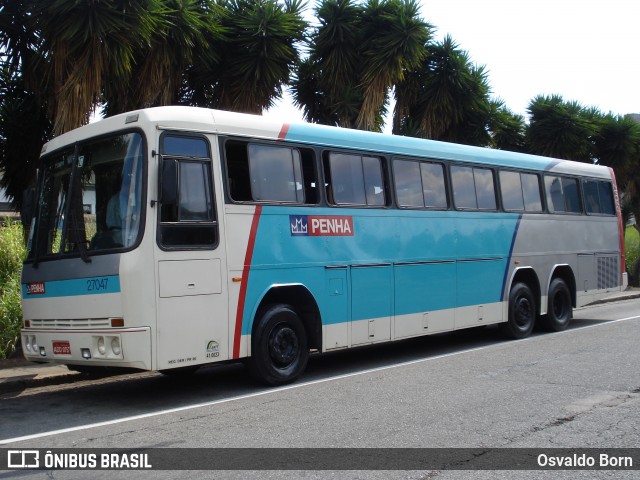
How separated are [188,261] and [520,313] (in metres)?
7.42

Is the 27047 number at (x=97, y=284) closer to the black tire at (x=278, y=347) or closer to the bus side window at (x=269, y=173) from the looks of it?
the bus side window at (x=269, y=173)

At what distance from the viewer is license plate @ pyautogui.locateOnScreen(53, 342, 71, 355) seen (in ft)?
26.0

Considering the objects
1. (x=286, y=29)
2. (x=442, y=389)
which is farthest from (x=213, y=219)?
(x=286, y=29)

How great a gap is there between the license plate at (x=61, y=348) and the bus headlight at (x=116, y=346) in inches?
29.4

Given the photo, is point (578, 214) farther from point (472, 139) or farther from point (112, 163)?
point (112, 163)

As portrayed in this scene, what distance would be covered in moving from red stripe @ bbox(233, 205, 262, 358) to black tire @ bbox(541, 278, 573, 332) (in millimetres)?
7370

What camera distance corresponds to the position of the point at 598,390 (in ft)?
26.2

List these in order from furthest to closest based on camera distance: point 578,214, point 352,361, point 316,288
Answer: point 578,214 < point 352,361 < point 316,288

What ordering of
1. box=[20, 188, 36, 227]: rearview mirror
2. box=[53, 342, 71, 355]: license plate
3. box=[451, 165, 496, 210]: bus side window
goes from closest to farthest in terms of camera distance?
1. box=[53, 342, 71, 355]: license plate
2. box=[20, 188, 36, 227]: rearview mirror
3. box=[451, 165, 496, 210]: bus side window

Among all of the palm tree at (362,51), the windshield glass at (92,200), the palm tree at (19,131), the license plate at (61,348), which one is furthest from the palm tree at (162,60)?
the license plate at (61,348)

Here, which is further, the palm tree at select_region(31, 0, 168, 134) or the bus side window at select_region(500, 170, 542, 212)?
the bus side window at select_region(500, 170, 542, 212)

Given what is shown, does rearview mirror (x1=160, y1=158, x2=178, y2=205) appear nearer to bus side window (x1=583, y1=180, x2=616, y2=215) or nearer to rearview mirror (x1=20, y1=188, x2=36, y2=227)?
rearview mirror (x1=20, y1=188, x2=36, y2=227)

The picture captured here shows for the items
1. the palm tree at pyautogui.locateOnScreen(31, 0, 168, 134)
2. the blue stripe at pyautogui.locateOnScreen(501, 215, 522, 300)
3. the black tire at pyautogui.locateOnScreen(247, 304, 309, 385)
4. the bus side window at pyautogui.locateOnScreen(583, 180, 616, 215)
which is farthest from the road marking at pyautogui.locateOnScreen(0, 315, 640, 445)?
the palm tree at pyautogui.locateOnScreen(31, 0, 168, 134)

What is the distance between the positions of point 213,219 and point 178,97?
7983mm
